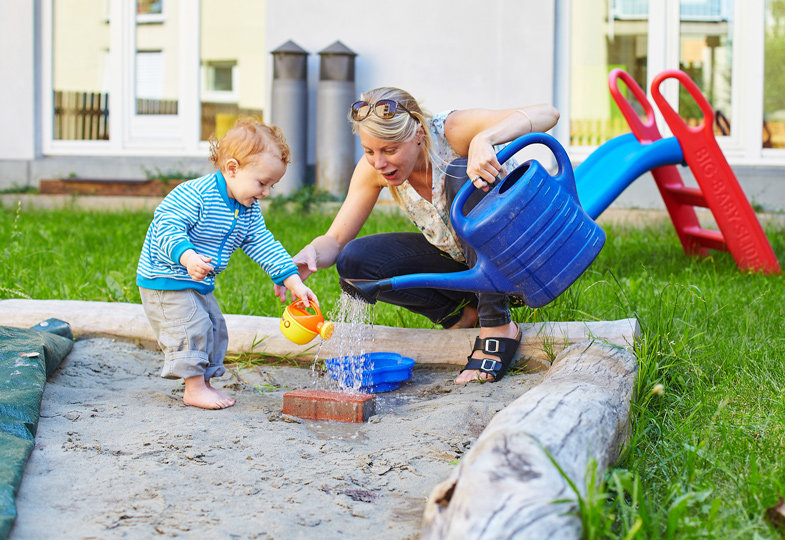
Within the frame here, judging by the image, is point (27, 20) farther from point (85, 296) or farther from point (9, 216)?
point (85, 296)

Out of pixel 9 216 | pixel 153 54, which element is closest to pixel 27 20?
pixel 153 54

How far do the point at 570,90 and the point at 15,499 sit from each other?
5416 millimetres

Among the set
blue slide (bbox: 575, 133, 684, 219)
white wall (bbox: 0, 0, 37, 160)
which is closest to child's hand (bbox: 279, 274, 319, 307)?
blue slide (bbox: 575, 133, 684, 219)

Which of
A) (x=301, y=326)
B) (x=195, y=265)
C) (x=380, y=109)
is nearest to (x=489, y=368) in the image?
(x=301, y=326)

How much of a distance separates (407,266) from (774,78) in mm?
4284

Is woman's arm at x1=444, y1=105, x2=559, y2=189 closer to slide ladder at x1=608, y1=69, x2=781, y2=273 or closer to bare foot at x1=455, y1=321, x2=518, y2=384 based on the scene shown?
bare foot at x1=455, y1=321, x2=518, y2=384

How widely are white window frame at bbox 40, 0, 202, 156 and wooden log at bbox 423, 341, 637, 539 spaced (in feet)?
19.7

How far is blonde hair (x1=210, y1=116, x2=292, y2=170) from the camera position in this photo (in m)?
2.49

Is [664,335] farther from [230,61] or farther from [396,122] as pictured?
[230,61]

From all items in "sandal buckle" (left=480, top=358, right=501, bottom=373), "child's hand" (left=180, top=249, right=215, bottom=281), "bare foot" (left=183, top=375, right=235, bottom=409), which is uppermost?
"child's hand" (left=180, top=249, right=215, bottom=281)

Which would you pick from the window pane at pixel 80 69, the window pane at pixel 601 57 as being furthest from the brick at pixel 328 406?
the window pane at pixel 80 69

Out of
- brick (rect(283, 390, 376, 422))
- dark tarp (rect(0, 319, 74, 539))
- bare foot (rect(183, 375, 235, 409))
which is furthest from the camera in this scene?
bare foot (rect(183, 375, 235, 409))

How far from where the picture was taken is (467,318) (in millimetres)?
3111

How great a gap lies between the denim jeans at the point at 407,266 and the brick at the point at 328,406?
21.6 inches
